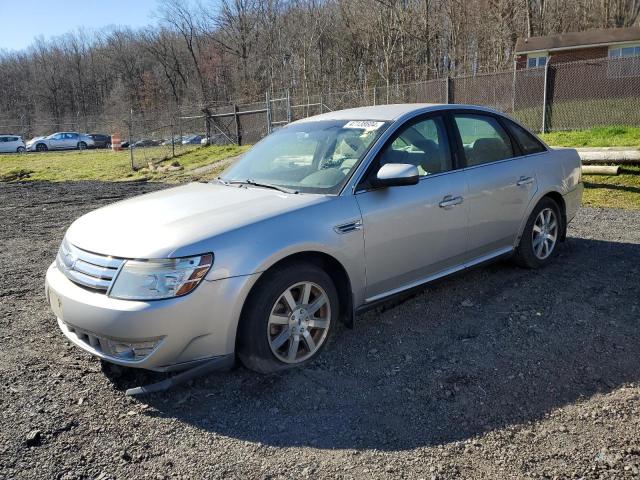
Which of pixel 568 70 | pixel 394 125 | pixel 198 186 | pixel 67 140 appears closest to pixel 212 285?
pixel 198 186

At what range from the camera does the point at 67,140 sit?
4203 centimetres

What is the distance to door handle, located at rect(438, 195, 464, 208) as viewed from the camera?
402 cm

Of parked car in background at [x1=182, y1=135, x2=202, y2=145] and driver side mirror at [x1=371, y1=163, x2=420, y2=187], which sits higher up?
parked car in background at [x1=182, y1=135, x2=202, y2=145]

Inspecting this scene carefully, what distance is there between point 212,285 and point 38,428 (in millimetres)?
1213

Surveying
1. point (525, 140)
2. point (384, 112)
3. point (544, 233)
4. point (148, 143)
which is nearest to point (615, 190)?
point (544, 233)

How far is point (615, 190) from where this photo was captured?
877cm

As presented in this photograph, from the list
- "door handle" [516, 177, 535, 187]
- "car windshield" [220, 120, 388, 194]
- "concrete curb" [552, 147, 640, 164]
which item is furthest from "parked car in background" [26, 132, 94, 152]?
"door handle" [516, 177, 535, 187]

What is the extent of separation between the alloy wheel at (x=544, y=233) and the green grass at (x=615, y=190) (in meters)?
3.49

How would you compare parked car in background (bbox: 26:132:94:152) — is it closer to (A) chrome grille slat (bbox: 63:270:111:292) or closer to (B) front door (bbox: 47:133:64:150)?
(B) front door (bbox: 47:133:64:150)

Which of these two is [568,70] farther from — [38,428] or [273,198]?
[38,428]

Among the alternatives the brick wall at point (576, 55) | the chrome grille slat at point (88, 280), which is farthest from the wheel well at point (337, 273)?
the brick wall at point (576, 55)

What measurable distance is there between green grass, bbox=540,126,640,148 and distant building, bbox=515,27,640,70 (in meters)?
15.6

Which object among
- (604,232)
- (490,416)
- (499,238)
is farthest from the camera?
(604,232)

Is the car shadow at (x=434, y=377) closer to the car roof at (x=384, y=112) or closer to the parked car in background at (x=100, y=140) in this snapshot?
the car roof at (x=384, y=112)
